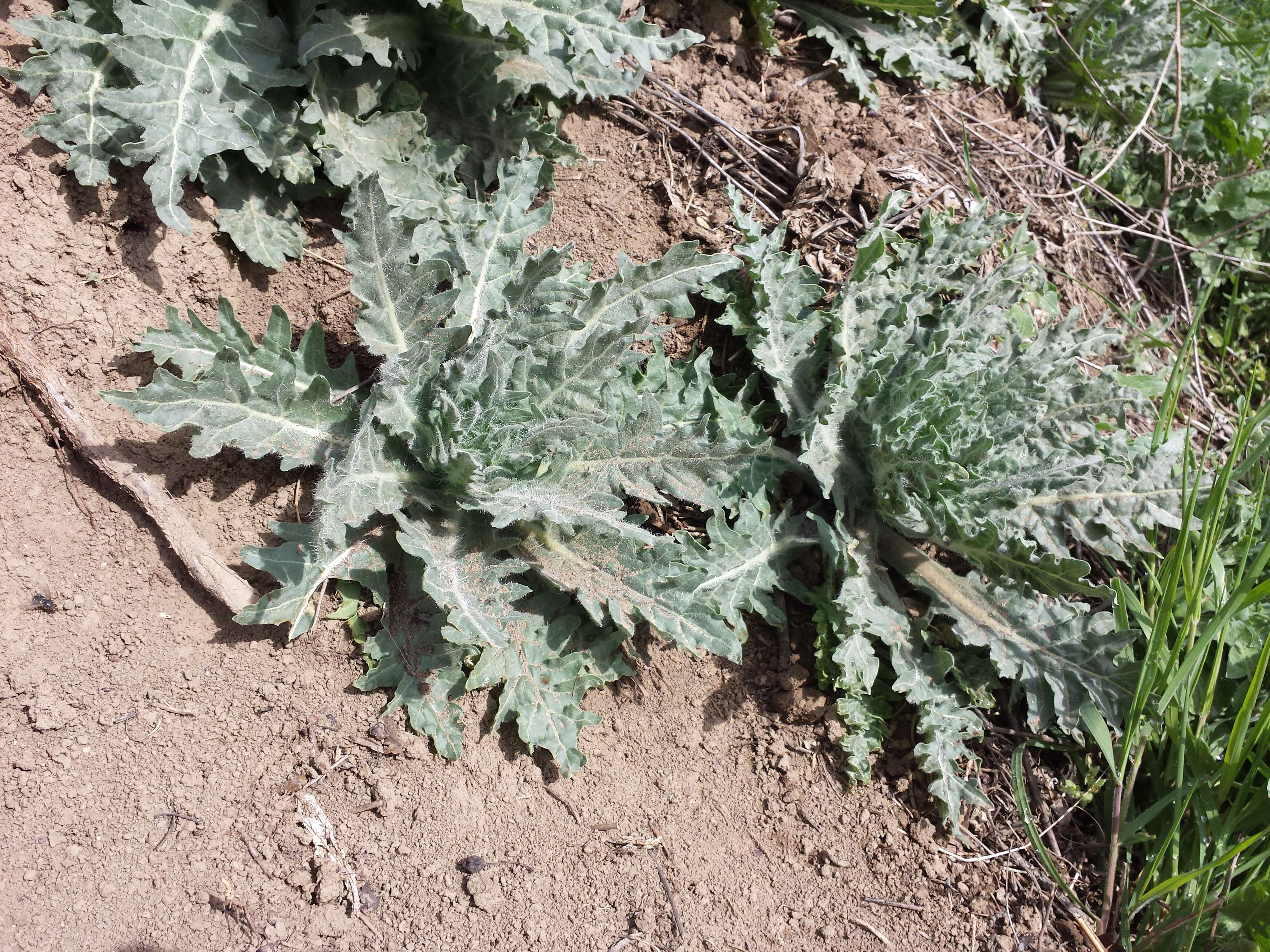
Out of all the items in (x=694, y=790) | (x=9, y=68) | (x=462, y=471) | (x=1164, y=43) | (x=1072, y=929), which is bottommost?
(x=1072, y=929)

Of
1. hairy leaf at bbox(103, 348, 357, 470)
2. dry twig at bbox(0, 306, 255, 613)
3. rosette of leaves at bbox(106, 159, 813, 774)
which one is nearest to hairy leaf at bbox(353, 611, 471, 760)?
rosette of leaves at bbox(106, 159, 813, 774)

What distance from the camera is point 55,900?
6.66 ft

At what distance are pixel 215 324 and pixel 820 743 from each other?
220 cm

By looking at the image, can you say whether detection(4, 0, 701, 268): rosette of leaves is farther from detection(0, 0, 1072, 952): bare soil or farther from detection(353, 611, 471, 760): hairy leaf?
detection(353, 611, 471, 760): hairy leaf

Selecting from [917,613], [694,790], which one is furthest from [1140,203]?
[694,790]

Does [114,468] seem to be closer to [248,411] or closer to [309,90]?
[248,411]

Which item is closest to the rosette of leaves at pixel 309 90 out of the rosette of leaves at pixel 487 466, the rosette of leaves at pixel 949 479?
the rosette of leaves at pixel 487 466

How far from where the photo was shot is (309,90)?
8.81 feet

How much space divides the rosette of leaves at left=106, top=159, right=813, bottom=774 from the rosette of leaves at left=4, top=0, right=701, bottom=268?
0.30 metres

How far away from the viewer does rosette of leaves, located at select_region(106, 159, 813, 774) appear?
233cm

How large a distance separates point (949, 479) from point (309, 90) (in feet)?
7.46

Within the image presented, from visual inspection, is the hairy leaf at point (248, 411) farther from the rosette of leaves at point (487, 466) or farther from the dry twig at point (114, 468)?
the dry twig at point (114, 468)

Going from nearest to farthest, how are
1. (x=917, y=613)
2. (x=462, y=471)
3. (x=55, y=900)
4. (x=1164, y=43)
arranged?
(x=55, y=900) → (x=462, y=471) → (x=917, y=613) → (x=1164, y=43)

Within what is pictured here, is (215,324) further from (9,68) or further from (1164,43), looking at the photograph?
(1164,43)
